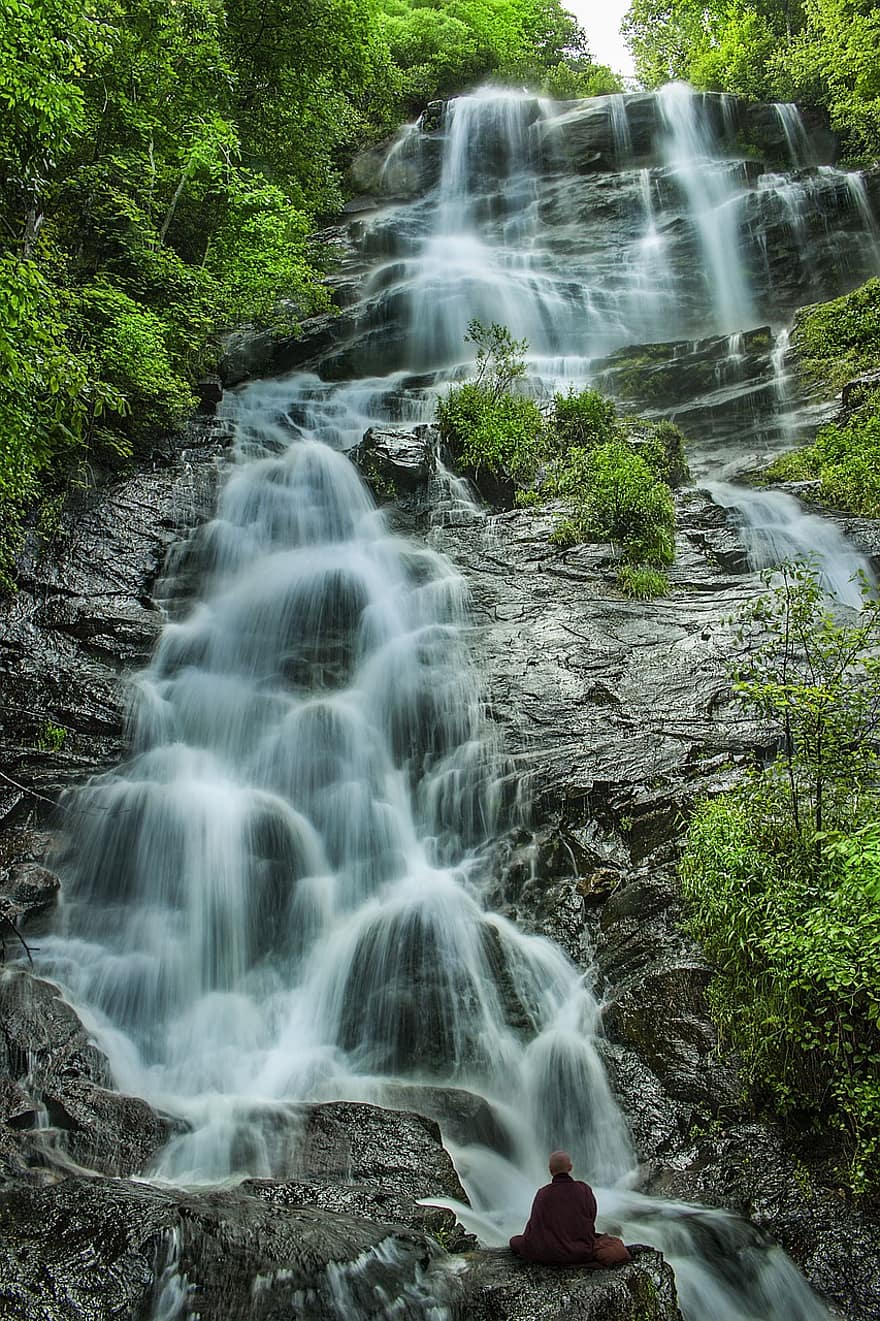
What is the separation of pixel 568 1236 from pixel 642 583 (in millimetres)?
8613

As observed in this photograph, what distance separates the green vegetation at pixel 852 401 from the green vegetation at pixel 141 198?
33.6ft

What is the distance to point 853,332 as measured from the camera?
17.0 metres

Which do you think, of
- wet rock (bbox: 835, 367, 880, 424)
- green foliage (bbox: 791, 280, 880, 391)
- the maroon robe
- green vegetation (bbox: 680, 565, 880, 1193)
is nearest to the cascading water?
the maroon robe

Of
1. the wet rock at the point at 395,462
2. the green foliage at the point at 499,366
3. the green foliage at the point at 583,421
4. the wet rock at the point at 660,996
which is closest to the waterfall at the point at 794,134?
the green foliage at the point at 499,366

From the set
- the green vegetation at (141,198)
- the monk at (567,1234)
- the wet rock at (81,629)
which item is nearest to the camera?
the monk at (567,1234)

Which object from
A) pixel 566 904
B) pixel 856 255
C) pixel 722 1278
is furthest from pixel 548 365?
pixel 722 1278

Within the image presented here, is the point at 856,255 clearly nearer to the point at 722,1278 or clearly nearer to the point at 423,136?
the point at 423,136

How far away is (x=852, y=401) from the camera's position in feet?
50.0

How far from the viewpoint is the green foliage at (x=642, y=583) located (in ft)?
37.6

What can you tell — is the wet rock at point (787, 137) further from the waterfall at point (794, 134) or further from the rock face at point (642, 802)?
the rock face at point (642, 802)

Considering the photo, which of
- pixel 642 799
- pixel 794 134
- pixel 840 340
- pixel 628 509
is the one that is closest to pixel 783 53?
pixel 794 134

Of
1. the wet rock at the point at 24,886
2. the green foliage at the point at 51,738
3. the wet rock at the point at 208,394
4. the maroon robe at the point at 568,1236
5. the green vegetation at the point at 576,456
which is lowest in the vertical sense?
the maroon robe at the point at 568,1236

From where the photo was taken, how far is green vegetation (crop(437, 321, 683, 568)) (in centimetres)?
1259

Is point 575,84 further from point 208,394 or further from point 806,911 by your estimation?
point 806,911
